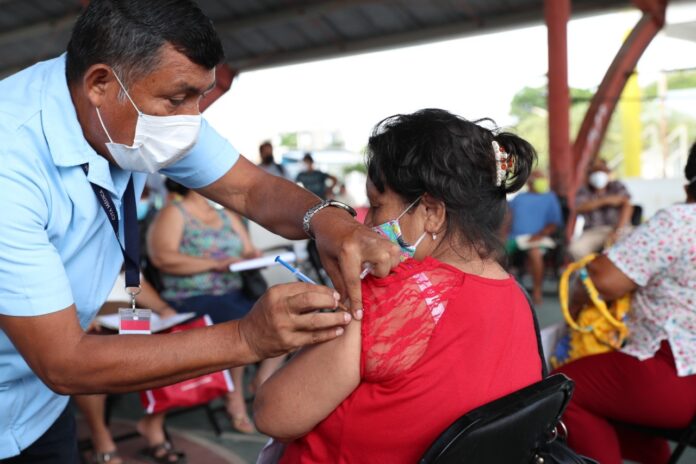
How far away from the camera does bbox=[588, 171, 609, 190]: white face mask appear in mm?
7371

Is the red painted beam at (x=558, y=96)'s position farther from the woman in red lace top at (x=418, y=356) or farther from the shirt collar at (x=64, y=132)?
the shirt collar at (x=64, y=132)

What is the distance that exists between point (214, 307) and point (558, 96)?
7443mm

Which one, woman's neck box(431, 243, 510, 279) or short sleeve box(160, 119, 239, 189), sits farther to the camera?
short sleeve box(160, 119, 239, 189)

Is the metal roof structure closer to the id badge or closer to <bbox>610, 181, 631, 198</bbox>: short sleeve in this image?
<bbox>610, 181, 631, 198</bbox>: short sleeve

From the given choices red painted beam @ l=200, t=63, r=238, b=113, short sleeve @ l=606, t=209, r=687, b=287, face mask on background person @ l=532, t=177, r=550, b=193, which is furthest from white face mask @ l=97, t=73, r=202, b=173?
red painted beam @ l=200, t=63, r=238, b=113

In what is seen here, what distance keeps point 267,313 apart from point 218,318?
279 centimetres

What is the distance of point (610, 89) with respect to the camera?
503 inches

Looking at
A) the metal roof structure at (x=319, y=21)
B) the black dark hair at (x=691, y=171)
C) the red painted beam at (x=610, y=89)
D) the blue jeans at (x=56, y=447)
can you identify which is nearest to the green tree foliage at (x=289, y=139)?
the metal roof structure at (x=319, y=21)

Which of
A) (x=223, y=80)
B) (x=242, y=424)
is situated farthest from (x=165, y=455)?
(x=223, y=80)

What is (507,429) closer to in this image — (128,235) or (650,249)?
(128,235)

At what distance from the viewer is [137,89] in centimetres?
134

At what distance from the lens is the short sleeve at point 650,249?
7.16 feet

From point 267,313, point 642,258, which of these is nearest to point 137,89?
point 267,313

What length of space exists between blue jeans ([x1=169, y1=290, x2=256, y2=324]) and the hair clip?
250 centimetres
